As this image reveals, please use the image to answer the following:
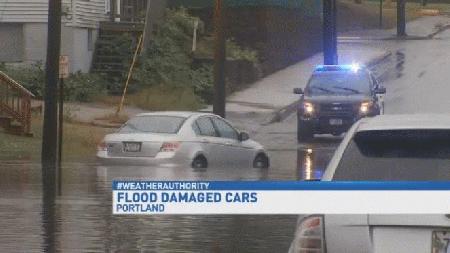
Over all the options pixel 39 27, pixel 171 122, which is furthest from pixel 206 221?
pixel 39 27

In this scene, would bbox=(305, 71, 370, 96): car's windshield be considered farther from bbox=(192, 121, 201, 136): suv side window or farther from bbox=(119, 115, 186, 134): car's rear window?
bbox=(119, 115, 186, 134): car's rear window

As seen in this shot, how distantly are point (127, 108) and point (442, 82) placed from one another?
1385 centimetres

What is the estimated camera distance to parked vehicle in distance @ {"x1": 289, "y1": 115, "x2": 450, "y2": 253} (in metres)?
7.05

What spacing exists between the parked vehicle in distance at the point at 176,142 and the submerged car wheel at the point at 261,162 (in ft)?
1.77

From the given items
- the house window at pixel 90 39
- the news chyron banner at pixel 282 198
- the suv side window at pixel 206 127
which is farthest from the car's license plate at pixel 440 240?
the house window at pixel 90 39

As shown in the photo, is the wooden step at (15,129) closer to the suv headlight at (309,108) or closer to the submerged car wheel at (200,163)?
the suv headlight at (309,108)

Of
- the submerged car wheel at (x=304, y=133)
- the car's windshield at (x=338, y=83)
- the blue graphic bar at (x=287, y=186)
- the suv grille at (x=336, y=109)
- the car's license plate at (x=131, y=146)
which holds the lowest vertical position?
the submerged car wheel at (x=304, y=133)

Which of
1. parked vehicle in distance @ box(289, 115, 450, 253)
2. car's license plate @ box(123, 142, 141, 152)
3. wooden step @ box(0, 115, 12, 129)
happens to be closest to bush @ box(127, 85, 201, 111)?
wooden step @ box(0, 115, 12, 129)

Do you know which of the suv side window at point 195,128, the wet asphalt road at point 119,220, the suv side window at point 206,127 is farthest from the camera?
the suv side window at point 206,127

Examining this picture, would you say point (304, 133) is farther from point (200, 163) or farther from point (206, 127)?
point (200, 163)

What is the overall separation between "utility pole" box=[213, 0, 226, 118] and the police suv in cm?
200

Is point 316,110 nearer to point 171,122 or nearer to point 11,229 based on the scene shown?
point 171,122

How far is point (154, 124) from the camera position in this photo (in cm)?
2308

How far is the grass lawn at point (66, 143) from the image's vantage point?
28.1m
